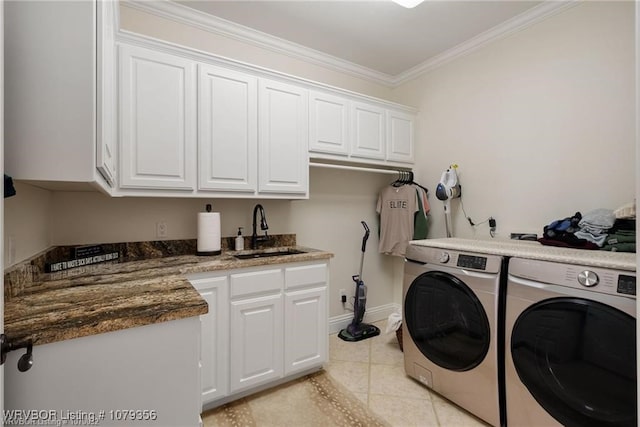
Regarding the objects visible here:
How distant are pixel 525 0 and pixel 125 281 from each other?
3.09 metres

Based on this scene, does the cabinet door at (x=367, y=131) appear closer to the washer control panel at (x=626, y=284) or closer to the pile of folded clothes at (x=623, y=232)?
the pile of folded clothes at (x=623, y=232)

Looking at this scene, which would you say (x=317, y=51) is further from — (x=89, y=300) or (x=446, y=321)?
(x=89, y=300)

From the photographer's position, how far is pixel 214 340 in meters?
1.84

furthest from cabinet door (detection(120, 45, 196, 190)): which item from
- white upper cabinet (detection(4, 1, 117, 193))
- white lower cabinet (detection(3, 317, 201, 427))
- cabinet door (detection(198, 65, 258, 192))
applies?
white lower cabinet (detection(3, 317, 201, 427))

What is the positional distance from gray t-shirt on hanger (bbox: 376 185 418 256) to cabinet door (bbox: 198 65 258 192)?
1.49 metres

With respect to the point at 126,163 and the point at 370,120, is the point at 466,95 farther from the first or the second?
the point at 126,163

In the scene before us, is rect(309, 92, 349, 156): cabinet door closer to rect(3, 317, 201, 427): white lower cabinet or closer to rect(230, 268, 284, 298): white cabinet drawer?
rect(230, 268, 284, 298): white cabinet drawer

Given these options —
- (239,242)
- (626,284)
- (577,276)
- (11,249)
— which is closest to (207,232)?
(239,242)

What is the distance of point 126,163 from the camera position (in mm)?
1845

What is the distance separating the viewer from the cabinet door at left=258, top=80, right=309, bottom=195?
2.31 metres

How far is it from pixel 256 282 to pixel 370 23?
219cm

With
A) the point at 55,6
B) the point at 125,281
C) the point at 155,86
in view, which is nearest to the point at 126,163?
the point at 155,86

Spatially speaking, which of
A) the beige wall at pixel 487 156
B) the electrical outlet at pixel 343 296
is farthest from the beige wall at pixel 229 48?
the electrical outlet at pixel 343 296

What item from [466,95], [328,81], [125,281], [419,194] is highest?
[328,81]
